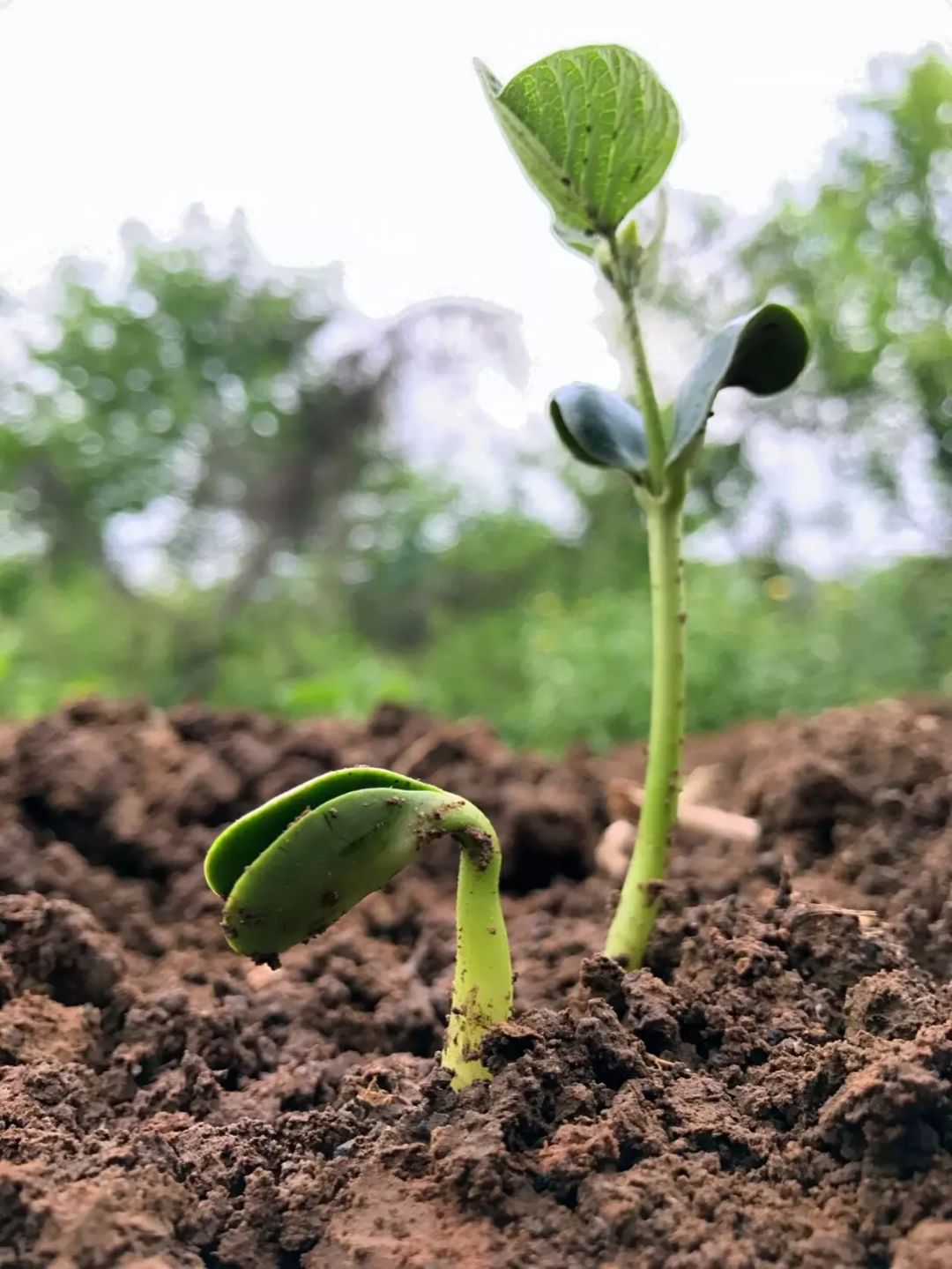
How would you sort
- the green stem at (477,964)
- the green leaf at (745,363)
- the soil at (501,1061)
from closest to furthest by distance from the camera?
the soil at (501,1061) < the green stem at (477,964) < the green leaf at (745,363)

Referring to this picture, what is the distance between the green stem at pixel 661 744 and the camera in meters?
0.72

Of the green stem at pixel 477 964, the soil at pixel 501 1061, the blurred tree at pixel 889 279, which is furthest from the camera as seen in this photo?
the blurred tree at pixel 889 279

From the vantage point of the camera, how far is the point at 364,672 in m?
3.08

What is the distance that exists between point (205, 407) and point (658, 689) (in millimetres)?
3192

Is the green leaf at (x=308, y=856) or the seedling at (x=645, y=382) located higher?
the seedling at (x=645, y=382)

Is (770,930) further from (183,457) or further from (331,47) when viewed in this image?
(183,457)

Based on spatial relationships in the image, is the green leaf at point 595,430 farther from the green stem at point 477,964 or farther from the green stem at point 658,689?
the green stem at point 477,964

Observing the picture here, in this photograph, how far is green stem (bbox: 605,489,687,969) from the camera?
72 centimetres

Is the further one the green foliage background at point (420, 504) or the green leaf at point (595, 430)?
the green foliage background at point (420, 504)

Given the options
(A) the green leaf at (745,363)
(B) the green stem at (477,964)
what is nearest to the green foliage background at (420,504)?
(A) the green leaf at (745,363)

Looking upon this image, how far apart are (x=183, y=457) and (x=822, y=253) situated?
2.09m

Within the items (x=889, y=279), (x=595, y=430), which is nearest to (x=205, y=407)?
(x=889, y=279)

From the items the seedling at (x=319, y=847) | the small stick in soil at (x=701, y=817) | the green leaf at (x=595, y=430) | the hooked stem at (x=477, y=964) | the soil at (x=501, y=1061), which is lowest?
the small stick in soil at (x=701, y=817)

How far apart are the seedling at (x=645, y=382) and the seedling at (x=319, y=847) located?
189mm
